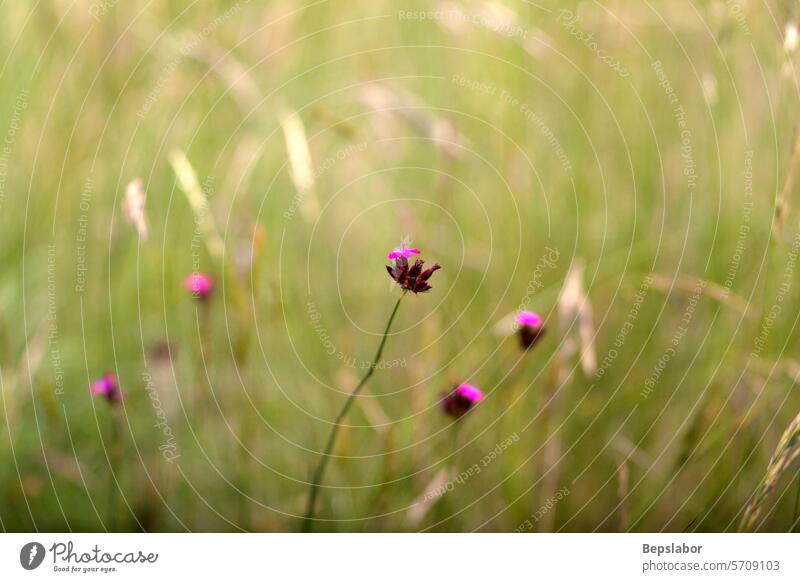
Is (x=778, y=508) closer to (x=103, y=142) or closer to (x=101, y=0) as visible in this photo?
(x=103, y=142)

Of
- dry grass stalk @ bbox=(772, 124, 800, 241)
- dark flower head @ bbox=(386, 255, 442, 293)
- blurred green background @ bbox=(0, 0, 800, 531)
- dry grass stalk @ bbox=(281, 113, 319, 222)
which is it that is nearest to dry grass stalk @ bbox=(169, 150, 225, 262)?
blurred green background @ bbox=(0, 0, 800, 531)

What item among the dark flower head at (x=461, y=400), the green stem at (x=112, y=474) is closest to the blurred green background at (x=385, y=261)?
the green stem at (x=112, y=474)

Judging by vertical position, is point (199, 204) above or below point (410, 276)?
above

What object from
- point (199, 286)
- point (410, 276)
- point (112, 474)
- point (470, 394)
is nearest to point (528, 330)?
point (470, 394)

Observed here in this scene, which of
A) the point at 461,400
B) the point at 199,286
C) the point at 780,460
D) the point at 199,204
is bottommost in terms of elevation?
the point at 780,460

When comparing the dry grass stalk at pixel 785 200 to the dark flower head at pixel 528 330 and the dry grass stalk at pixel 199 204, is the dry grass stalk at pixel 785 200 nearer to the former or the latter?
the dark flower head at pixel 528 330

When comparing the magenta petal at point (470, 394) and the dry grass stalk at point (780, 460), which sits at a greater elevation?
the magenta petal at point (470, 394)

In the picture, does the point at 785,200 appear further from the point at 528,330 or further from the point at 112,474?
the point at 112,474

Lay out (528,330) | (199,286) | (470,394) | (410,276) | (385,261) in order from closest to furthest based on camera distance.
A: (410,276)
(470,394)
(528,330)
(199,286)
(385,261)

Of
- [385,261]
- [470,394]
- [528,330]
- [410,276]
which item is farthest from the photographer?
[385,261]
